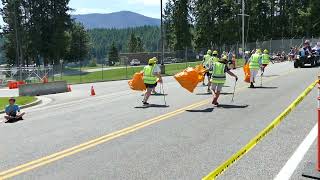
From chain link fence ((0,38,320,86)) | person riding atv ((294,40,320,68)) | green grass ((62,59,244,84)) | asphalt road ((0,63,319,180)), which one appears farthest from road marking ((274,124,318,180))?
green grass ((62,59,244,84))

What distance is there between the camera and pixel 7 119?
17.1m

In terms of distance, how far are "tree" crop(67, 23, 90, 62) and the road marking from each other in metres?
91.3

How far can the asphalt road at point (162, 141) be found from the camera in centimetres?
845

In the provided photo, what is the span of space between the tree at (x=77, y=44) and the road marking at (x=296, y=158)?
91.3m

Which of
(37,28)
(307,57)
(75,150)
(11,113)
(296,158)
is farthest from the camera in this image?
(37,28)

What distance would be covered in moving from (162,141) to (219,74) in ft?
22.6

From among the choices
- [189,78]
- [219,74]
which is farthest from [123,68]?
[219,74]

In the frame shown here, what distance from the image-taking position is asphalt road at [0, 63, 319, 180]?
333 inches

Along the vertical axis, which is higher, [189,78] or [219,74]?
[219,74]

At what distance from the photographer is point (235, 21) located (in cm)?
9750

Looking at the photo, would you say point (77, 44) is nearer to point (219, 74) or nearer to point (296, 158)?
point (219, 74)

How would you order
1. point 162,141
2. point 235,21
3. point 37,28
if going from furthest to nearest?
point 235,21 < point 37,28 < point 162,141

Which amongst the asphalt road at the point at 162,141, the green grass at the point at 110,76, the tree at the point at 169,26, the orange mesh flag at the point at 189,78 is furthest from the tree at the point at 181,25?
the asphalt road at the point at 162,141

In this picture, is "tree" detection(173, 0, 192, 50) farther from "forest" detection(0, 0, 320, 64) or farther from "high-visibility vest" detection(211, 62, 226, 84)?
"high-visibility vest" detection(211, 62, 226, 84)
